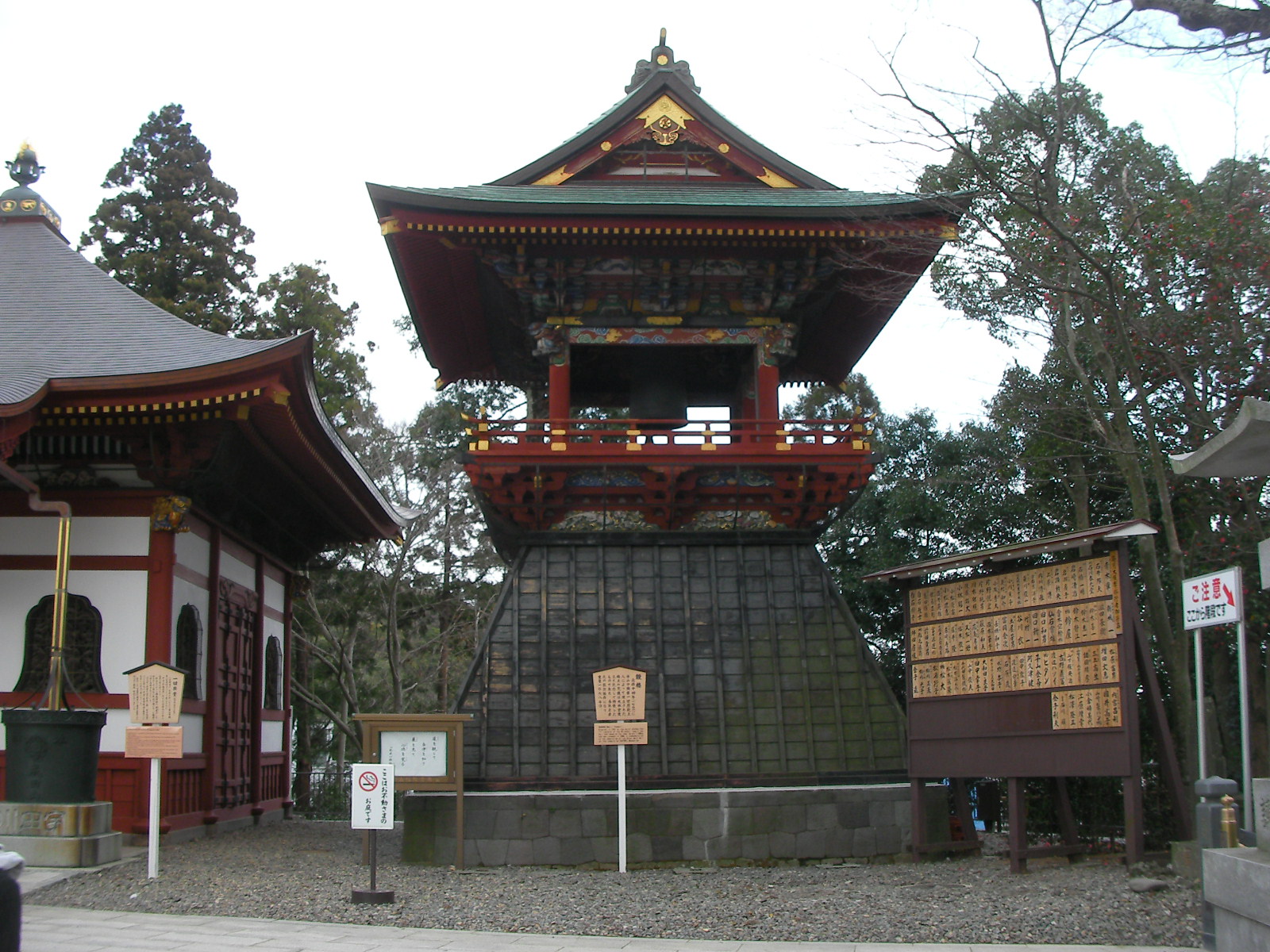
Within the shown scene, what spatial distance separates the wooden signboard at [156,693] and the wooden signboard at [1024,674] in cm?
728

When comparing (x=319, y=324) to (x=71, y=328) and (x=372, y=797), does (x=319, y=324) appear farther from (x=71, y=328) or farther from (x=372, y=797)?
(x=372, y=797)

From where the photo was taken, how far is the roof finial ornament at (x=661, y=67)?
16453mm

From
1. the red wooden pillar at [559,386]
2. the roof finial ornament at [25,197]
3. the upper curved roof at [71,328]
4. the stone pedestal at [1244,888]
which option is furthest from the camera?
the roof finial ornament at [25,197]

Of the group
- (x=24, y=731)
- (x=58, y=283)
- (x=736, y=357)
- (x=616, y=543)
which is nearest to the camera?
(x=24, y=731)

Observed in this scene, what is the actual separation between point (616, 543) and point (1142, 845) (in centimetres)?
724

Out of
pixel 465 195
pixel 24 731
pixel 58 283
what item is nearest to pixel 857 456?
pixel 465 195

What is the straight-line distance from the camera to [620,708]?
11719 millimetres

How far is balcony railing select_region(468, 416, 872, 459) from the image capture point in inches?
563

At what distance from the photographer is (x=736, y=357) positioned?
17578mm

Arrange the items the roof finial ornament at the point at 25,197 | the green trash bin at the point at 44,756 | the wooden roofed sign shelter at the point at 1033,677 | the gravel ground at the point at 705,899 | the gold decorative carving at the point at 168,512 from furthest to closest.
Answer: the roof finial ornament at the point at 25,197 → the gold decorative carving at the point at 168,512 → the green trash bin at the point at 44,756 → the wooden roofed sign shelter at the point at 1033,677 → the gravel ground at the point at 705,899

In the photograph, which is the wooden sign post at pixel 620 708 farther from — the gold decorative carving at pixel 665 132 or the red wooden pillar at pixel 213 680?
the gold decorative carving at pixel 665 132

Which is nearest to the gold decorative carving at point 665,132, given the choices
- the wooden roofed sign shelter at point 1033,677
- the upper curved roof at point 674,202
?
the upper curved roof at point 674,202

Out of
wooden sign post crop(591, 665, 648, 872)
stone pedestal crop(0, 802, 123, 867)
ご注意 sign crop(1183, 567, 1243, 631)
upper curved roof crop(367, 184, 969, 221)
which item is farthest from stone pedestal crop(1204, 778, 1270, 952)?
stone pedestal crop(0, 802, 123, 867)

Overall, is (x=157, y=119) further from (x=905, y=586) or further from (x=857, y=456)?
(x=905, y=586)
